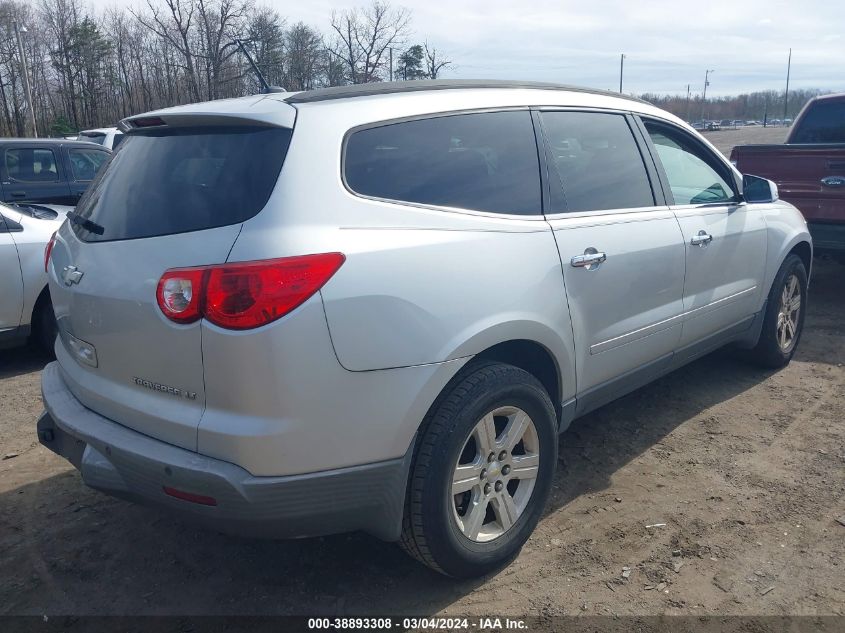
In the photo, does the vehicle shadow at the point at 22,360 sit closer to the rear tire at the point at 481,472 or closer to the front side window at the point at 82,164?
the front side window at the point at 82,164

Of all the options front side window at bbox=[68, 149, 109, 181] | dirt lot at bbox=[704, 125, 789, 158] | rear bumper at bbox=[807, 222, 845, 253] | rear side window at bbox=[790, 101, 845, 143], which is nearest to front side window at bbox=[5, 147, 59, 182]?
front side window at bbox=[68, 149, 109, 181]

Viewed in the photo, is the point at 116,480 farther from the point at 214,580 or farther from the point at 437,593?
the point at 437,593

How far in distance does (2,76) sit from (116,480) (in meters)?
44.0

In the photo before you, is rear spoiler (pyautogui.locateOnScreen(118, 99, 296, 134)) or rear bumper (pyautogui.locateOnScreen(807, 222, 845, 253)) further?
rear bumper (pyautogui.locateOnScreen(807, 222, 845, 253))

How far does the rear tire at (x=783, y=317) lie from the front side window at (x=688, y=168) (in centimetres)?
90

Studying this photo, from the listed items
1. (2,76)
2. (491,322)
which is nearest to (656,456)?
(491,322)

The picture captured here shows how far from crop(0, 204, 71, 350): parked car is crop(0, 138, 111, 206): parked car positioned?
2529 millimetres

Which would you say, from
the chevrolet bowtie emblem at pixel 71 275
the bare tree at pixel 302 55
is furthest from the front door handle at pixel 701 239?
the bare tree at pixel 302 55

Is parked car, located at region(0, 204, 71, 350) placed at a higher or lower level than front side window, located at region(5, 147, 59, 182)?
lower

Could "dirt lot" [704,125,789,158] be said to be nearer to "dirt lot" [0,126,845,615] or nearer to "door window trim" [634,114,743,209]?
"door window trim" [634,114,743,209]

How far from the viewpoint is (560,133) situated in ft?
11.1

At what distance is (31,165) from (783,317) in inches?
314

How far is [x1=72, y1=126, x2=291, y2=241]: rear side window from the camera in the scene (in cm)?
236

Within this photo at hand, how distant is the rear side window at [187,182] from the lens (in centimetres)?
236
